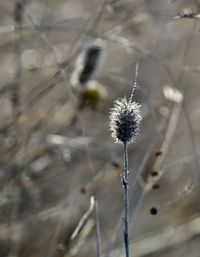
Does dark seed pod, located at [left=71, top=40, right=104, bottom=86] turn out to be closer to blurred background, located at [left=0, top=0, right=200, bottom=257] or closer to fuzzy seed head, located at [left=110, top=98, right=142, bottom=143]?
blurred background, located at [left=0, top=0, right=200, bottom=257]

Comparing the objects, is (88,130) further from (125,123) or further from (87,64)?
(125,123)

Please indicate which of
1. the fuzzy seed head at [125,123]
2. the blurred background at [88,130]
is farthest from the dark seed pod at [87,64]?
the fuzzy seed head at [125,123]

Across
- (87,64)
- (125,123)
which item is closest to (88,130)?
(87,64)

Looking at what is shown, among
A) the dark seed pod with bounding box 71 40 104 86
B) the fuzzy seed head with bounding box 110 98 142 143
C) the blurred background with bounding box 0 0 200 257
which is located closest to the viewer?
the fuzzy seed head with bounding box 110 98 142 143

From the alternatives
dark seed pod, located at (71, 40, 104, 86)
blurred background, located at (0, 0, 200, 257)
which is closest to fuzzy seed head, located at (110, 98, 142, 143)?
blurred background, located at (0, 0, 200, 257)

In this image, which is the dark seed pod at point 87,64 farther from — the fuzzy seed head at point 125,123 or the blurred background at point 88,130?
the fuzzy seed head at point 125,123

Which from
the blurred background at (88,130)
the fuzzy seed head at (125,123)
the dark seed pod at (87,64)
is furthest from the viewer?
the dark seed pod at (87,64)
